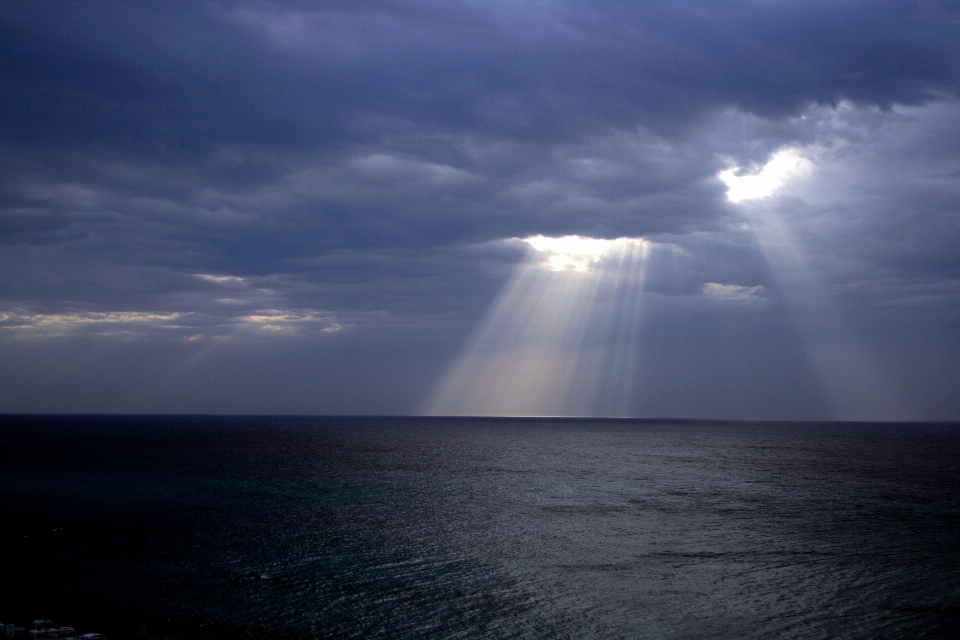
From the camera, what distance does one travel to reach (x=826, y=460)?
423 feet

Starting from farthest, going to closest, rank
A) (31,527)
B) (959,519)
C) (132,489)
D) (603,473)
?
(603,473) < (132,489) < (959,519) < (31,527)

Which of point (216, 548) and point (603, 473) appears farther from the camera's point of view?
point (603, 473)

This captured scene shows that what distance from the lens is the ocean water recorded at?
3195 centimetres

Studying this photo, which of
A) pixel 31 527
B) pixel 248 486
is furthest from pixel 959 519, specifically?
pixel 31 527

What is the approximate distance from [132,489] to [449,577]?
5227 cm

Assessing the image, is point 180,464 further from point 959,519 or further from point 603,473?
point 959,519

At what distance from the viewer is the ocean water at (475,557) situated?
1258 inches

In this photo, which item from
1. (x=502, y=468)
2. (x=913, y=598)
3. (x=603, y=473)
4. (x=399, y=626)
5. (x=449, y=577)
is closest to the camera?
(x=399, y=626)

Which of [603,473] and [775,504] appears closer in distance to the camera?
[775,504]

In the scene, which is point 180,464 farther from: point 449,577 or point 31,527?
point 449,577

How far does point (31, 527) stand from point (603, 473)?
7613 cm

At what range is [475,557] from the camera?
4441 centimetres

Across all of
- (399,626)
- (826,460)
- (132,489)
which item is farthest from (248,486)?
(826,460)

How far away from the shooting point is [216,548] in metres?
45.6
